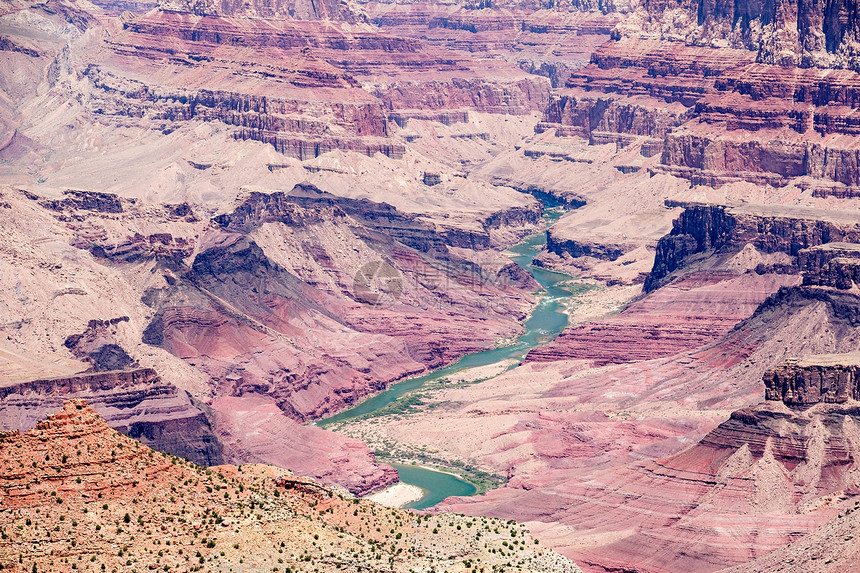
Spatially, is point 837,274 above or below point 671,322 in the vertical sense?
above

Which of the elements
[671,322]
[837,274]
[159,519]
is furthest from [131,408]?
[159,519]

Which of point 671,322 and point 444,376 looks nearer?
point 444,376

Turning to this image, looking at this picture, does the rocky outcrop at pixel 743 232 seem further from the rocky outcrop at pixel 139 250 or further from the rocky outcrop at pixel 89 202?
the rocky outcrop at pixel 89 202

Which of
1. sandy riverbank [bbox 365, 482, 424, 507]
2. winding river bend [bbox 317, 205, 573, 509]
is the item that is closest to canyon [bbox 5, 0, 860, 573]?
winding river bend [bbox 317, 205, 573, 509]

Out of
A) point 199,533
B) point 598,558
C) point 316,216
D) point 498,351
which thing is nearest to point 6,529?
point 199,533

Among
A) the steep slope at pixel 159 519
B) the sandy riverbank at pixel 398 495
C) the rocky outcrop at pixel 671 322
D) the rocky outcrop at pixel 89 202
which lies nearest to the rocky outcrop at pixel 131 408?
the sandy riverbank at pixel 398 495

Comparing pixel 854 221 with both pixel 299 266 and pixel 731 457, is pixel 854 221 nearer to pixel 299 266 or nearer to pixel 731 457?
pixel 299 266

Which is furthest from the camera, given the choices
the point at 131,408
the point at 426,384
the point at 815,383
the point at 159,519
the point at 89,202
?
the point at 89,202

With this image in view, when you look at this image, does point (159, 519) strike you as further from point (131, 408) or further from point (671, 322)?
point (671, 322)
